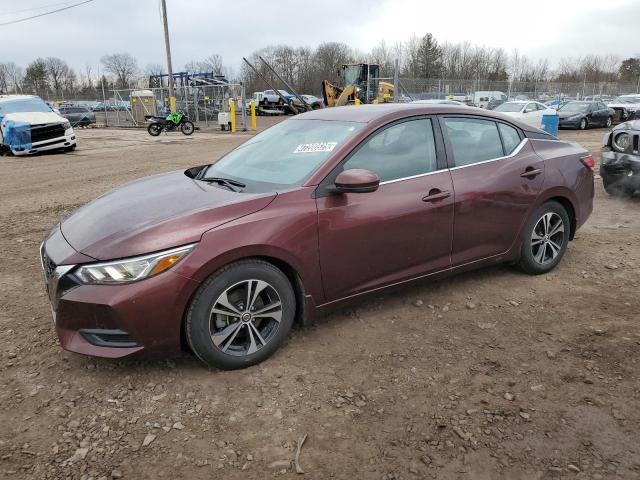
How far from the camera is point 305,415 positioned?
8.93 feet

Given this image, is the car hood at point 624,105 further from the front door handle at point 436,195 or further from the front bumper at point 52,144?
the front door handle at point 436,195

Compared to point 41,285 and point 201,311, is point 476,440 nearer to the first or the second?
point 201,311

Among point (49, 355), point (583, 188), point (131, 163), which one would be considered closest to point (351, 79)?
point (131, 163)

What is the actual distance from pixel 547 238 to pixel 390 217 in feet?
6.13

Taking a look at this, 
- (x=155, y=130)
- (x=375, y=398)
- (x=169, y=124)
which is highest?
(x=169, y=124)

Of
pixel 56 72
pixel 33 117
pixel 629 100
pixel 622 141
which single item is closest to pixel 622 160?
pixel 622 141

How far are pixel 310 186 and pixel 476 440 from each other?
1.75 meters

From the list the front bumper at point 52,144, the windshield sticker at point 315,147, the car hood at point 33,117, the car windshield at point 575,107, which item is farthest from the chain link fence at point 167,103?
the windshield sticker at point 315,147

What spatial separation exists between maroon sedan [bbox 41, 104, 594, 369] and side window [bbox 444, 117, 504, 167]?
0.01m

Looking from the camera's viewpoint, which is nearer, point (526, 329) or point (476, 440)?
point (476, 440)

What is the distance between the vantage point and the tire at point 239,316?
114 inches

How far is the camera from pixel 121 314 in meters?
2.73

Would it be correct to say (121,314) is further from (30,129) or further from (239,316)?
(30,129)

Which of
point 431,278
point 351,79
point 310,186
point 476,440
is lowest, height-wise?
point 476,440
